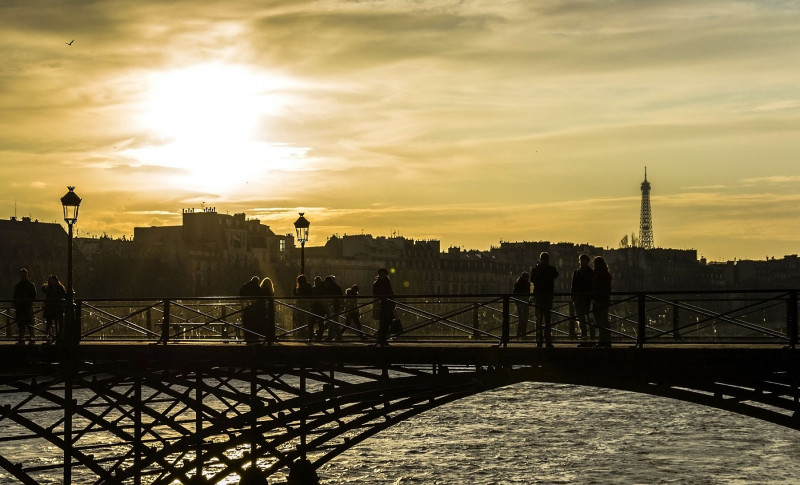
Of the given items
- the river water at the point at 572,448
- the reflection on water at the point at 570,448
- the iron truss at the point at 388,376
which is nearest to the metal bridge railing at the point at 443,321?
the iron truss at the point at 388,376

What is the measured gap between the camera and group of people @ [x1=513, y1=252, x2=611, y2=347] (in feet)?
72.6

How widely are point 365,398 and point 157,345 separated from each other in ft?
15.1

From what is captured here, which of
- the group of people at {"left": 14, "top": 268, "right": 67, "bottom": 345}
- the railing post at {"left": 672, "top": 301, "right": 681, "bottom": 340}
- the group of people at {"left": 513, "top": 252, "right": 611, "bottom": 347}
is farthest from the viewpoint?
the group of people at {"left": 14, "top": 268, "right": 67, "bottom": 345}

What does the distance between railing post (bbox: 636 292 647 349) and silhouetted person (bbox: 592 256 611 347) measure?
1.83 ft

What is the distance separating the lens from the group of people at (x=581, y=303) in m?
22.1

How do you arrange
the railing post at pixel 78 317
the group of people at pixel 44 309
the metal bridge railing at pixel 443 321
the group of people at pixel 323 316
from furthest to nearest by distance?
1. the group of people at pixel 44 309
2. the railing post at pixel 78 317
3. the group of people at pixel 323 316
4. the metal bridge railing at pixel 443 321

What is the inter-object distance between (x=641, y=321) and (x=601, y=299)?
3.27 ft

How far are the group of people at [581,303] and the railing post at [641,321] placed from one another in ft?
1.88

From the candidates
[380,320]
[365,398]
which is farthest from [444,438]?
[380,320]

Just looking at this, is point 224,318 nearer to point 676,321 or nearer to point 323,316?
point 323,316

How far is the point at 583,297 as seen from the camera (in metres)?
22.5

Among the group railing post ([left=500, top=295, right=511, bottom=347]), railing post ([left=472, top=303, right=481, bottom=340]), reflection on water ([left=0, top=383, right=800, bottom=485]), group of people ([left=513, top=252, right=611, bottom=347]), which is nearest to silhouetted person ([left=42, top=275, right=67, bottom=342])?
railing post ([left=472, top=303, right=481, bottom=340])

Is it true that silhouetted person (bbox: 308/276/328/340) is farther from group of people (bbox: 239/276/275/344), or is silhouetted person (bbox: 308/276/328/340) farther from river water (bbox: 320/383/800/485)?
river water (bbox: 320/383/800/485)

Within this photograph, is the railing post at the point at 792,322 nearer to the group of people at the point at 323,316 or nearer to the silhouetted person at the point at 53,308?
the group of people at the point at 323,316
